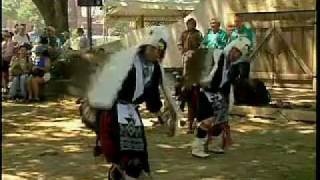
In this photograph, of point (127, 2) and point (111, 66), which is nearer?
point (111, 66)

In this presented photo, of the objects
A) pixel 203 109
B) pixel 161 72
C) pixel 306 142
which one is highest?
pixel 161 72

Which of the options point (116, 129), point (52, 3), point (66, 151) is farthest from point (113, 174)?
point (52, 3)

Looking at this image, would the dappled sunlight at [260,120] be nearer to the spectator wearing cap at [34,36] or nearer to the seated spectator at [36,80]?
the seated spectator at [36,80]

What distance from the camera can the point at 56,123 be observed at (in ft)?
36.9

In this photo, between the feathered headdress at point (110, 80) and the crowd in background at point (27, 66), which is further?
the crowd in background at point (27, 66)

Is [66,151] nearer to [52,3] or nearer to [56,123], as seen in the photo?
[56,123]

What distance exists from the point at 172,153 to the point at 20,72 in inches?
276


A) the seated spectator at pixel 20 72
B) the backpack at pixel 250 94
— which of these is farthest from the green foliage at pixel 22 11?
the backpack at pixel 250 94

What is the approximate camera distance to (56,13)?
739 inches

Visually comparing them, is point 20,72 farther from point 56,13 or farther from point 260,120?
point 260,120

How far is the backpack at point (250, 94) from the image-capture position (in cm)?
1184

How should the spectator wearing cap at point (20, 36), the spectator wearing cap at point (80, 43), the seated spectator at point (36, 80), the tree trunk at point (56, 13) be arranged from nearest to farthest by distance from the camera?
the spectator wearing cap at point (80, 43)
the seated spectator at point (36, 80)
the spectator wearing cap at point (20, 36)
the tree trunk at point (56, 13)

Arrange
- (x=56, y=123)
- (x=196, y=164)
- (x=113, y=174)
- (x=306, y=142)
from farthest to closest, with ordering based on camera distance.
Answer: (x=56, y=123), (x=306, y=142), (x=196, y=164), (x=113, y=174)

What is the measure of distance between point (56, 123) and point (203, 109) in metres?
4.07
